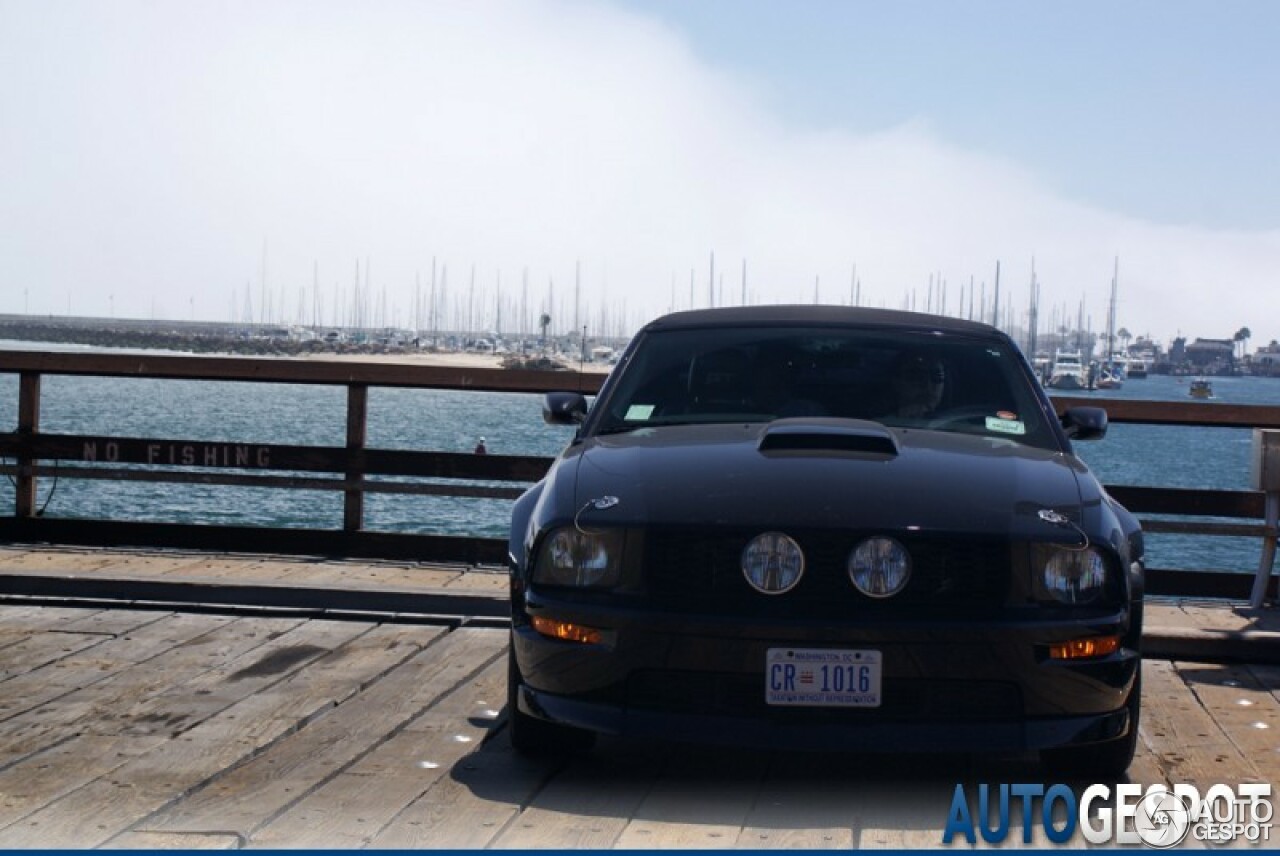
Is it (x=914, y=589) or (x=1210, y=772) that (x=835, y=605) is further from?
(x=1210, y=772)

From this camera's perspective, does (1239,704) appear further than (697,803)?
Yes

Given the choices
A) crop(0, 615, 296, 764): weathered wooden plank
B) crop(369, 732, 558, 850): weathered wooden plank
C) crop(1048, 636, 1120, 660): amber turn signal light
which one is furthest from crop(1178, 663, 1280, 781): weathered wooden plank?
crop(0, 615, 296, 764): weathered wooden plank

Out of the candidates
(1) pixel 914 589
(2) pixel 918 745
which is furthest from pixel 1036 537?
(2) pixel 918 745

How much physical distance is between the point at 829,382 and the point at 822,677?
158 centimetres

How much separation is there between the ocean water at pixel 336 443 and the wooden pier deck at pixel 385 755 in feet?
9.78

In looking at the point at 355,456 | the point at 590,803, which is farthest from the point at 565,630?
the point at 355,456

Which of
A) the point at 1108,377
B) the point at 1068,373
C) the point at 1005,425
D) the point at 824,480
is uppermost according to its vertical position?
the point at 1005,425

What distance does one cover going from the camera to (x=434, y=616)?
7.96 m

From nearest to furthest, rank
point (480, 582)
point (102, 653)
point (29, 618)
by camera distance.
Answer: point (102, 653), point (29, 618), point (480, 582)

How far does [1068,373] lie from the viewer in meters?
159

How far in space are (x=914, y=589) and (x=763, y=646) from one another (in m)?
0.46

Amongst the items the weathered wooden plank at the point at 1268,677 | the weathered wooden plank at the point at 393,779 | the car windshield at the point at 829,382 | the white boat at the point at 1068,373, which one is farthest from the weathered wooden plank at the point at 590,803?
the white boat at the point at 1068,373

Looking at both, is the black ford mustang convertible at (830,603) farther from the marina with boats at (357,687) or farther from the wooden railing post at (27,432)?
the wooden railing post at (27,432)

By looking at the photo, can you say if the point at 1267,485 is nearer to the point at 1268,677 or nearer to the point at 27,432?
the point at 1268,677
